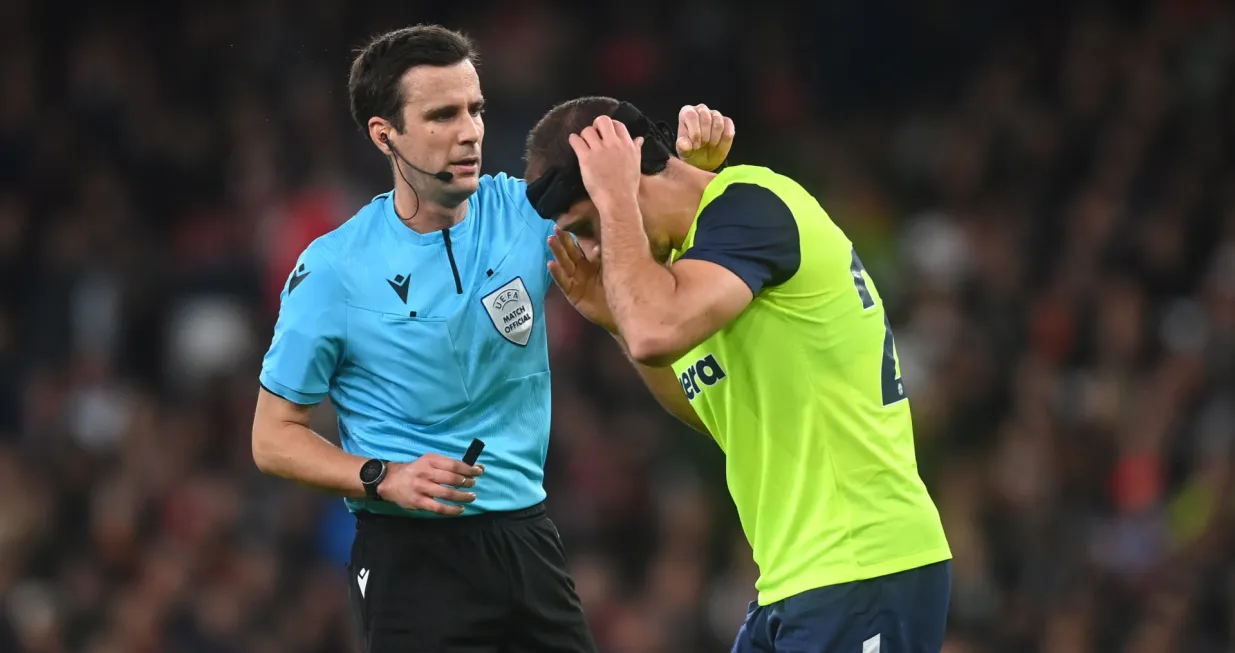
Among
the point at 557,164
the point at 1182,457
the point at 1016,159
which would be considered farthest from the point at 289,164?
the point at 557,164

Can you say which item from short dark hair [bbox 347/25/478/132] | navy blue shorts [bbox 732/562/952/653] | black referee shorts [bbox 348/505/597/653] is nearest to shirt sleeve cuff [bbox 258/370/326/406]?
black referee shorts [bbox 348/505/597/653]

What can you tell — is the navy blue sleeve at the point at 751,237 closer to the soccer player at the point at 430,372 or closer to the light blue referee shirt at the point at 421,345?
the soccer player at the point at 430,372

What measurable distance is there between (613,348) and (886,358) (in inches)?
264

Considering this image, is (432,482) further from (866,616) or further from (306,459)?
(866,616)

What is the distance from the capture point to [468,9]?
14836 mm

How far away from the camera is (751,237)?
4.76 metres

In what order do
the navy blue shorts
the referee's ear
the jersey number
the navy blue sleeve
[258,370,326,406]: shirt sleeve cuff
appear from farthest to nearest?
1. the referee's ear
2. [258,370,326,406]: shirt sleeve cuff
3. the jersey number
4. the navy blue shorts
5. the navy blue sleeve

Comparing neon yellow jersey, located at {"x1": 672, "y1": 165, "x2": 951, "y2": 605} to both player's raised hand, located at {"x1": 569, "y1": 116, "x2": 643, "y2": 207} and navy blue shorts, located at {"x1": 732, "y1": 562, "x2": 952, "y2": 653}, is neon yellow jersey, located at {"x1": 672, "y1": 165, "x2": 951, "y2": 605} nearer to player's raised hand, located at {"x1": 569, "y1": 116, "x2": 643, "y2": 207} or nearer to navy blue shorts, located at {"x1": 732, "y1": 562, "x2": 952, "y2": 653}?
navy blue shorts, located at {"x1": 732, "y1": 562, "x2": 952, "y2": 653}

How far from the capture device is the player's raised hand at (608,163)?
4.80m

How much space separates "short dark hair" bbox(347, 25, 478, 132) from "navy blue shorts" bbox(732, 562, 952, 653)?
192cm

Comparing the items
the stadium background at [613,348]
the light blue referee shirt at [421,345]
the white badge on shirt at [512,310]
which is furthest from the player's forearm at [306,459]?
the stadium background at [613,348]

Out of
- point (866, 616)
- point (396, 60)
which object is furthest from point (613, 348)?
point (866, 616)

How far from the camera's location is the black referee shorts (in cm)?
530

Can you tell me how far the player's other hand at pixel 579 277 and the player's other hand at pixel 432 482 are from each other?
2.33 feet
